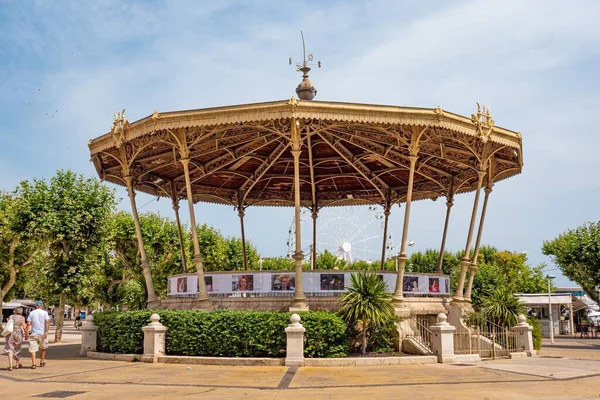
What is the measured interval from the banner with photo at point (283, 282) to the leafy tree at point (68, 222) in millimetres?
9184

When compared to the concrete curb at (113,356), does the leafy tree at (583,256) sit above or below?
above

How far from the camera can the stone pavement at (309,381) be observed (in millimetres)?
12898

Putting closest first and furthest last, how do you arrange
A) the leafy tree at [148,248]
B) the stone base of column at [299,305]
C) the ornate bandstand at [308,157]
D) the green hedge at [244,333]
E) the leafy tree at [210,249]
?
the green hedge at [244,333], the stone base of column at [299,305], the ornate bandstand at [308,157], the leafy tree at [148,248], the leafy tree at [210,249]

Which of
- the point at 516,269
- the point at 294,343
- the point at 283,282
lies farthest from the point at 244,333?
the point at 516,269

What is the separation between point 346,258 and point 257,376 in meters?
63.0

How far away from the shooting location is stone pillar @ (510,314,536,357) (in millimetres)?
23141

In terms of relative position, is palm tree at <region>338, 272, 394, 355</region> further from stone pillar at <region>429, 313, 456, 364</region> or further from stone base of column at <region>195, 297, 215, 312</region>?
stone base of column at <region>195, 297, 215, 312</region>

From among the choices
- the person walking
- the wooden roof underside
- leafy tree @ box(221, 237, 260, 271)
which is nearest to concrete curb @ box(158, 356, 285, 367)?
the person walking

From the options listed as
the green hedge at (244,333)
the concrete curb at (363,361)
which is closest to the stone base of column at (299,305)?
the green hedge at (244,333)

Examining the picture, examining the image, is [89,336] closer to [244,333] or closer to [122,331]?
[122,331]

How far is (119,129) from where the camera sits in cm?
2436

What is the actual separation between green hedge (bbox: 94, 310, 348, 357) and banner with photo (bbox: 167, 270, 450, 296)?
2.94 meters

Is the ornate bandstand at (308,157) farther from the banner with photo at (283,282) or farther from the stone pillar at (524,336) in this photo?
the stone pillar at (524,336)

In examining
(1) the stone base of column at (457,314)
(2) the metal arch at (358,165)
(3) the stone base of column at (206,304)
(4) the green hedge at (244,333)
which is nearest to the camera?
(4) the green hedge at (244,333)
